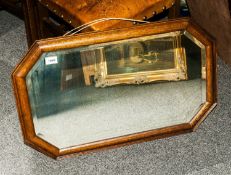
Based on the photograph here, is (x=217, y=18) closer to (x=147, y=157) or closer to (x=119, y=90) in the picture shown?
(x=119, y=90)

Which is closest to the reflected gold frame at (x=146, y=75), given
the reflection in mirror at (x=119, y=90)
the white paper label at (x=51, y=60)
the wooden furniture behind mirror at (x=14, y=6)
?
the reflection in mirror at (x=119, y=90)

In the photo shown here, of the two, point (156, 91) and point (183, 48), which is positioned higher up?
point (183, 48)

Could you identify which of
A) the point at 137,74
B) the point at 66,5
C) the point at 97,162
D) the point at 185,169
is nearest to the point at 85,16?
the point at 66,5

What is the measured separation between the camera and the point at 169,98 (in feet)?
6.70

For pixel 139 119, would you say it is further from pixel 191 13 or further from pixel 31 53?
pixel 191 13

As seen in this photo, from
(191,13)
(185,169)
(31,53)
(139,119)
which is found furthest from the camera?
(191,13)

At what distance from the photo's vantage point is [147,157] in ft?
6.17

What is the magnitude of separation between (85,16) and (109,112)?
0.44 m

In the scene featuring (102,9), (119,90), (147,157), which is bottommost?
(147,157)

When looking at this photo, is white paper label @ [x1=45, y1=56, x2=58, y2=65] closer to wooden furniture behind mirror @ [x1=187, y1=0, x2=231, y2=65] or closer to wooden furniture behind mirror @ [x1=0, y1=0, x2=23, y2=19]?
wooden furniture behind mirror @ [x1=187, y1=0, x2=231, y2=65]

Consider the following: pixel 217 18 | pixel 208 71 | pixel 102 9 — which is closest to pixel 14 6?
pixel 102 9

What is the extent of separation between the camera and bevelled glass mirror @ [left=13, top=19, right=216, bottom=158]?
1695 millimetres

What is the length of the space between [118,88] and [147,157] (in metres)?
0.35

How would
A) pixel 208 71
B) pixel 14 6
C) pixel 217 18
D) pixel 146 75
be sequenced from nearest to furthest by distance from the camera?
pixel 208 71
pixel 146 75
pixel 217 18
pixel 14 6
